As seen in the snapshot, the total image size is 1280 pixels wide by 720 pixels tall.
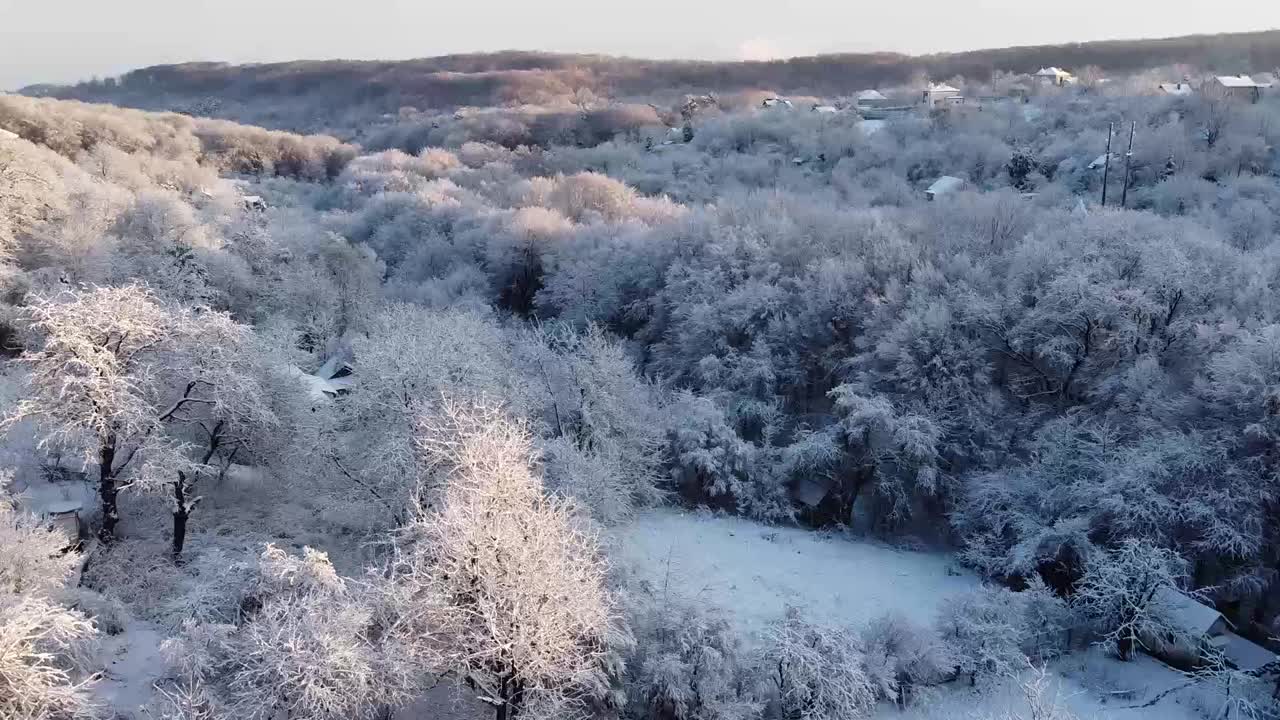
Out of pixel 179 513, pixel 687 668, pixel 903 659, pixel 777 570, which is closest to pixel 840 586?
pixel 777 570

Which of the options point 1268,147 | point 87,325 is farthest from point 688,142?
point 87,325

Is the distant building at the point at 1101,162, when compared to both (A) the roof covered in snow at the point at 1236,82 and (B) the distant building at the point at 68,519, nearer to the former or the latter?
(A) the roof covered in snow at the point at 1236,82

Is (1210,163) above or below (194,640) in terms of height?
above

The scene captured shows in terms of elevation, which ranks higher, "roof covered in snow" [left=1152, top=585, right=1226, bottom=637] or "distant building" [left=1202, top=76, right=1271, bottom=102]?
"distant building" [left=1202, top=76, right=1271, bottom=102]

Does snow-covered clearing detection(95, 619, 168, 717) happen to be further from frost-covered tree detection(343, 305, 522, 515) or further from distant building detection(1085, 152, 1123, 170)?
distant building detection(1085, 152, 1123, 170)

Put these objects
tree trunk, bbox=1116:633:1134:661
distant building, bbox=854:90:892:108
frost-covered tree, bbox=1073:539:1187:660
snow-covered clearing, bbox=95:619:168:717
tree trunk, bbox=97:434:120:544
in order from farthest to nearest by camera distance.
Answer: distant building, bbox=854:90:892:108
tree trunk, bbox=97:434:120:544
tree trunk, bbox=1116:633:1134:661
frost-covered tree, bbox=1073:539:1187:660
snow-covered clearing, bbox=95:619:168:717

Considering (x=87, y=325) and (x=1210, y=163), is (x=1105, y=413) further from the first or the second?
(x=1210, y=163)

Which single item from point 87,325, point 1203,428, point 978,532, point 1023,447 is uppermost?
point 87,325

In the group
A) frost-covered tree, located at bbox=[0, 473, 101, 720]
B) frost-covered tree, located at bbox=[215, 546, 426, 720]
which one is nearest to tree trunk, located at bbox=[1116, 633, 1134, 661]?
frost-covered tree, located at bbox=[215, 546, 426, 720]
